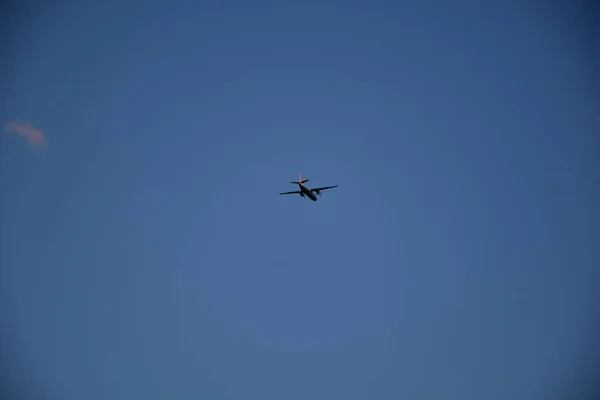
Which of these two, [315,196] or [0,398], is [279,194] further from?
[0,398]

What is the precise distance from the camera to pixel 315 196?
87.0 metres

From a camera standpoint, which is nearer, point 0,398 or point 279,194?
point 279,194

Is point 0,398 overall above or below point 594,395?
below

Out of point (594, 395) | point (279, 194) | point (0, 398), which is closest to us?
point (279, 194)

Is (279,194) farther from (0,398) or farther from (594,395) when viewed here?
(594,395)

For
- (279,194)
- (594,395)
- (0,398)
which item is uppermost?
(279,194)

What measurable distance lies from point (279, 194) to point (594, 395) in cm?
11131

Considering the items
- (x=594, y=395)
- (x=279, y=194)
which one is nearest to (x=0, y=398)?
(x=279, y=194)

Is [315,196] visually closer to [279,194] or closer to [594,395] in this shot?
[279,194]

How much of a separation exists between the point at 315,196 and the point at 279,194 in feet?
24.2

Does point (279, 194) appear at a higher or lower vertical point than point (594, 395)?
higher

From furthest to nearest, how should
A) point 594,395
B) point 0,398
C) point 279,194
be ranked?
1. point 594,395
2. point 0,398
3. point 279,194

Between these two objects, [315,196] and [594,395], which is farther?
[594,395]

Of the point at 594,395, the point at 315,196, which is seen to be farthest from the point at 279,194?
the point at 594,395
